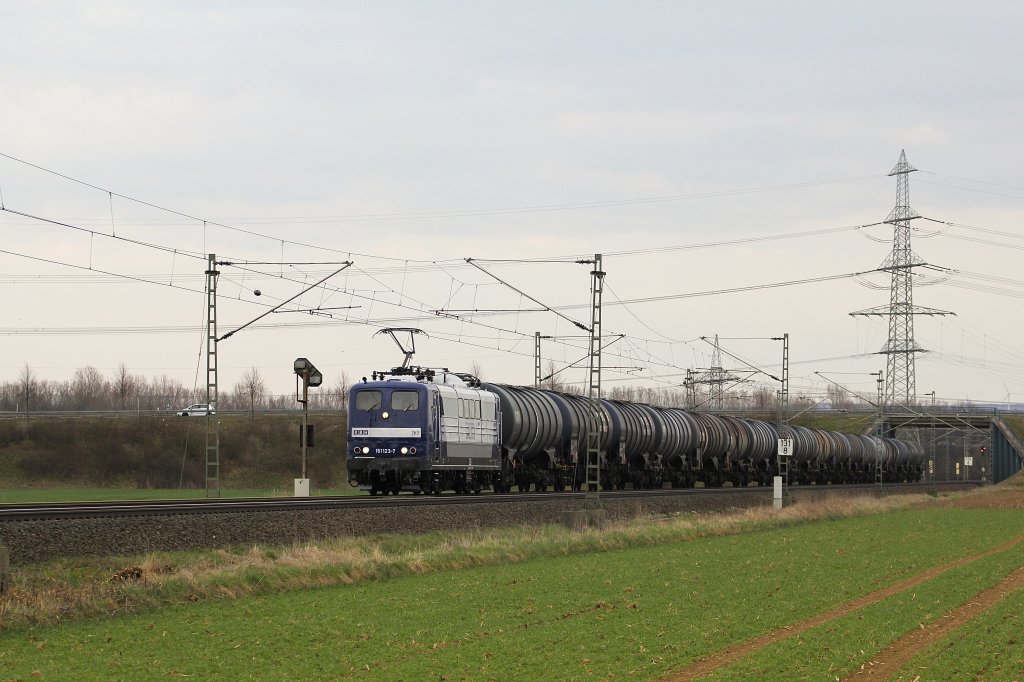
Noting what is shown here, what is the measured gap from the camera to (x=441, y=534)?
3247 centimetres

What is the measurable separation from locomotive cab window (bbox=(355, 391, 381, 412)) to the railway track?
593 centimetres

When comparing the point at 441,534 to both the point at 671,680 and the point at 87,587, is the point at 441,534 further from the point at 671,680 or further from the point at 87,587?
the point at 671,680

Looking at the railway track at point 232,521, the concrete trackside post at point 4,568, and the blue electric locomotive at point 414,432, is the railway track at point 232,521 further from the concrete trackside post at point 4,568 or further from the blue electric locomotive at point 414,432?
the blue electric locomotive at point 414,432

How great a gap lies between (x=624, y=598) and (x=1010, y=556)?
1434 cm

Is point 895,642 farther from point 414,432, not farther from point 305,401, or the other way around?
point 305,401

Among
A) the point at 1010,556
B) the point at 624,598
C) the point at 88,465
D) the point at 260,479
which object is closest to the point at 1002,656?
the point at 624,598

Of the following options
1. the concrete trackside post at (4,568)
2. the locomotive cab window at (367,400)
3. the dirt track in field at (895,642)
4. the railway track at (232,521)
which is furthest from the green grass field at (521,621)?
the locomotive cab window at (367,400)

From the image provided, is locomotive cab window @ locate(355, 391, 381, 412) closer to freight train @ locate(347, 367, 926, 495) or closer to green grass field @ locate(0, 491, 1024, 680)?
freight train @ locate(347, 367, 926, 495)

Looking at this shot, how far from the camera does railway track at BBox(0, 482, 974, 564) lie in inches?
918

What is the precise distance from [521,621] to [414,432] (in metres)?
23.2

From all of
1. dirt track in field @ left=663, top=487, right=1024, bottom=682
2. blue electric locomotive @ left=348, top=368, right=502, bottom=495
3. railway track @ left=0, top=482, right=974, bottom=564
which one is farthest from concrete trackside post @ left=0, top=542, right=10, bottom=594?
blue electric locomotive @ left=348, top=368, right=502, bottom=495

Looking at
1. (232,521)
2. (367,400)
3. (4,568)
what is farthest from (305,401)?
(4,568)

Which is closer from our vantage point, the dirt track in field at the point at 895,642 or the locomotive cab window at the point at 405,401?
the dirt track in field at the point at 895,642

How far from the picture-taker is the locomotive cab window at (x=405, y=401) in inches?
1677
